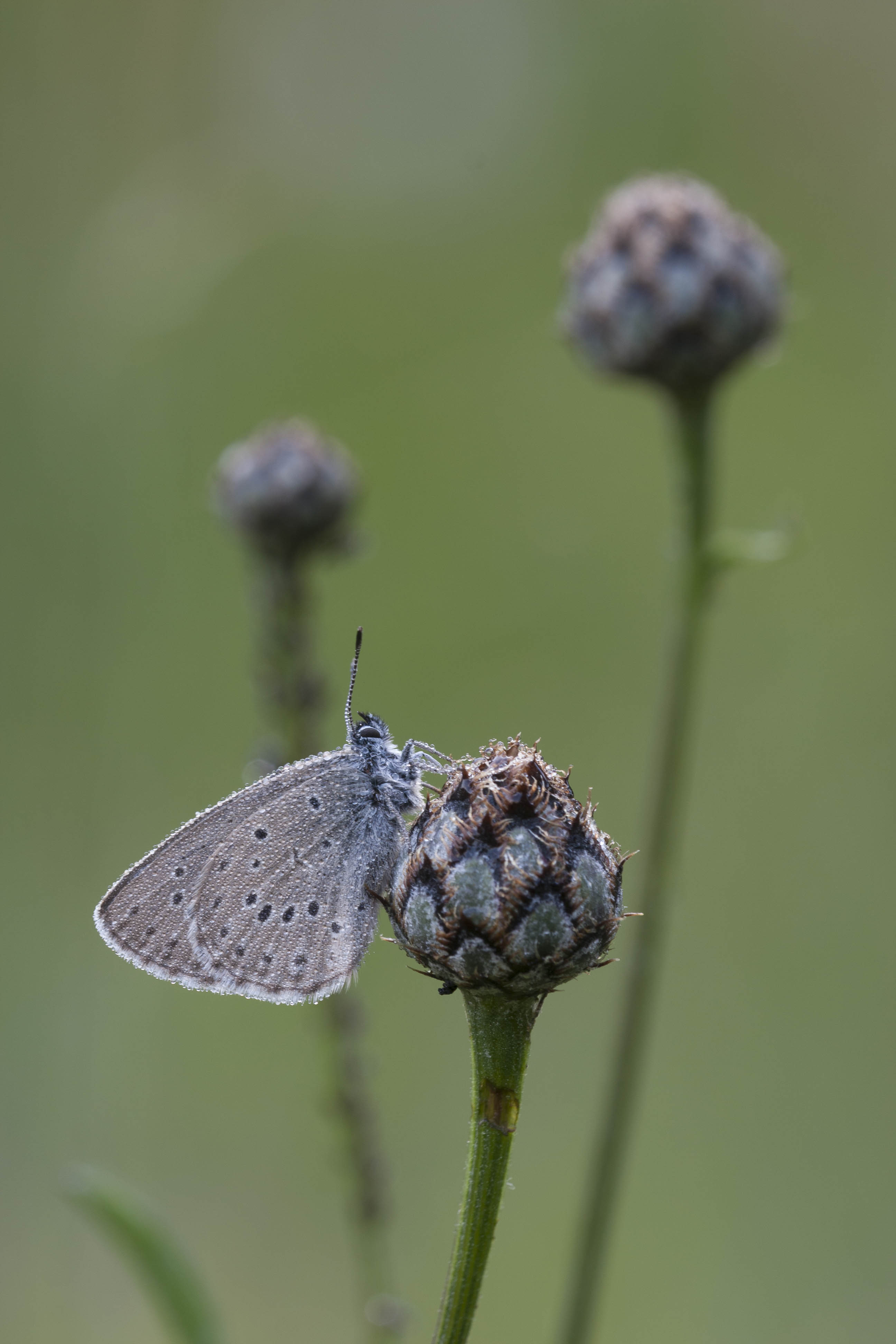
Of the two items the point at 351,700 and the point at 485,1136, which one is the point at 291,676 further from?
the point at 485,1136

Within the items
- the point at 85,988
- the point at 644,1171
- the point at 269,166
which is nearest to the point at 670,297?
the point at 644,1171

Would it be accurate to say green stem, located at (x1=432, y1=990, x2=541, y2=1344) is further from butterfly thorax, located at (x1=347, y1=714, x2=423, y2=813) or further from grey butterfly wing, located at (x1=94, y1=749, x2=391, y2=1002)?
butterfly thorax, located at (x1=347, y1=714, x2=423, y2=813)

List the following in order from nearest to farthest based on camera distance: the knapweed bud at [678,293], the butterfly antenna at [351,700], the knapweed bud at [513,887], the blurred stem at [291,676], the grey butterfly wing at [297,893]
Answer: the knapweed bud at [513,887], the grey butterfly wing at [297,893], the butterfly antenna at [351,700], the blurred stem at [291,676], the knapweed bud at [678,293]

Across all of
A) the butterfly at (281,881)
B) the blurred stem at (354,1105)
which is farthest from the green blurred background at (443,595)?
the butterfly at (281,881)

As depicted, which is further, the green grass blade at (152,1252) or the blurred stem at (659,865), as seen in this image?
the blurred stem at (659,865)

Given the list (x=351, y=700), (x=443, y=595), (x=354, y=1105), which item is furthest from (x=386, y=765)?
(x=443, y=595)

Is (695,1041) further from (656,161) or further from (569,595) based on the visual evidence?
(656,161)

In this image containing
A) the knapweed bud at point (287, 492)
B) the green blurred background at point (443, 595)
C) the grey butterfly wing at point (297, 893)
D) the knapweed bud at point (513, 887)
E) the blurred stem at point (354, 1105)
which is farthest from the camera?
the green blurred background at point (443, 595)

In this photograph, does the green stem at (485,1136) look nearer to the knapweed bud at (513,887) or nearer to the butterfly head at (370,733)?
the knapweed bud at (513,887)
